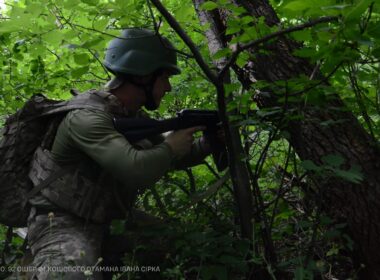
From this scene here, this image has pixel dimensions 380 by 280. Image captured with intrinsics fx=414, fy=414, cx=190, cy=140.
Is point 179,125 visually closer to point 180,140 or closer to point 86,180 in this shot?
point 180,140

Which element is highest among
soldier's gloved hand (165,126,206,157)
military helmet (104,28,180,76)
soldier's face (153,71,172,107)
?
military helmet (104,28,180,76)

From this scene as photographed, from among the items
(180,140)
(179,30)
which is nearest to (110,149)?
(180,140)

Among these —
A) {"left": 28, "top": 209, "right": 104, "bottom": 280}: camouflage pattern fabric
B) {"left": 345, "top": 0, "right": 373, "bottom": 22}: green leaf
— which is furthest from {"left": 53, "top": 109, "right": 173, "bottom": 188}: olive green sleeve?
{"left": 345, "top": 0, "right": 373, "bottom": 22}: green leaf

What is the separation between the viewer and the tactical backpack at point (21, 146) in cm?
289

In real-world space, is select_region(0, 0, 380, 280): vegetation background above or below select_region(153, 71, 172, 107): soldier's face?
below

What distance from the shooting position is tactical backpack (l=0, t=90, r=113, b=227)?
2.89 metres

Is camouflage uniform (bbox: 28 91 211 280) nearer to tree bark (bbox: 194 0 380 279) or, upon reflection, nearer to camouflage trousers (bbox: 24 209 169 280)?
camouflage trousers (bbox: 24 209 169 280)

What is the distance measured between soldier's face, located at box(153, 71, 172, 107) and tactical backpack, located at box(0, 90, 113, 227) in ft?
1.42

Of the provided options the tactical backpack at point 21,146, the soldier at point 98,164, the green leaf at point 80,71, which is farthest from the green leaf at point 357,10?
the tactical backpack at point 21,146

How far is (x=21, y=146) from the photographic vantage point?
294 centimetres

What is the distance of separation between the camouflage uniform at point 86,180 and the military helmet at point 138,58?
0.91 feet

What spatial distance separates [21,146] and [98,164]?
60 centimetres

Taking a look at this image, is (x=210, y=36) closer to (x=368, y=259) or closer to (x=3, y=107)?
(x=368, y=259)

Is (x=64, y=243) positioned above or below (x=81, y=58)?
below
